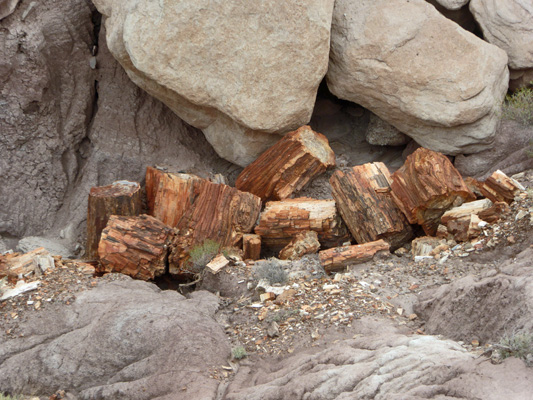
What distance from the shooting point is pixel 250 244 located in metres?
6.08

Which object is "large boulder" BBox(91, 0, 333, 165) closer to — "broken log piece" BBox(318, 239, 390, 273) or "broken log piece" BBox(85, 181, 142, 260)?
"broken log piece" BBox(85, 181, 142, 260)

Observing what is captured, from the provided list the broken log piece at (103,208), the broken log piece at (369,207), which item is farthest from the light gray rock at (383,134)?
the broken log piece at (103,208)

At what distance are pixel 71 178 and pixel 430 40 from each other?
4908 mm

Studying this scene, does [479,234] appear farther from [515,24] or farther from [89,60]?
[89,60]

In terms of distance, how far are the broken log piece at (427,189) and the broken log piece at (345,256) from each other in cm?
Result: 71

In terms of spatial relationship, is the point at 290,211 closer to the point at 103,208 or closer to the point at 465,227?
the point at 465,227

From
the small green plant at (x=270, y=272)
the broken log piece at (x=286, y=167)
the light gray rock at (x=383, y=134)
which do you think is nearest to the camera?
the small green plant at (x=270, y=272)

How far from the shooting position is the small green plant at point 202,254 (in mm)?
5828

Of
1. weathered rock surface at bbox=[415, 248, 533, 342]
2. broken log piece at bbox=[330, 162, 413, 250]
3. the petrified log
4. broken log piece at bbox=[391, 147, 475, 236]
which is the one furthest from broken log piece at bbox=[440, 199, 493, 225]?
weathered rock surface at bbox=[415, 248, 533, 342]

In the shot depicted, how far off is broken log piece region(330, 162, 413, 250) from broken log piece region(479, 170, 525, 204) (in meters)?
0.92

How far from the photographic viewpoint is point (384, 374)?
9.45 ft

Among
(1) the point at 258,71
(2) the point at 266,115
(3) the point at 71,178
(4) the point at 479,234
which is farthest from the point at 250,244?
(3) the point at 71,178

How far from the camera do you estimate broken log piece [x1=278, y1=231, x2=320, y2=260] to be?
19.4ft

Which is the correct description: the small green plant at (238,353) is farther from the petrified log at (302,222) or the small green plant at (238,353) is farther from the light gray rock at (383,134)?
the light gray rock at (383,134)
